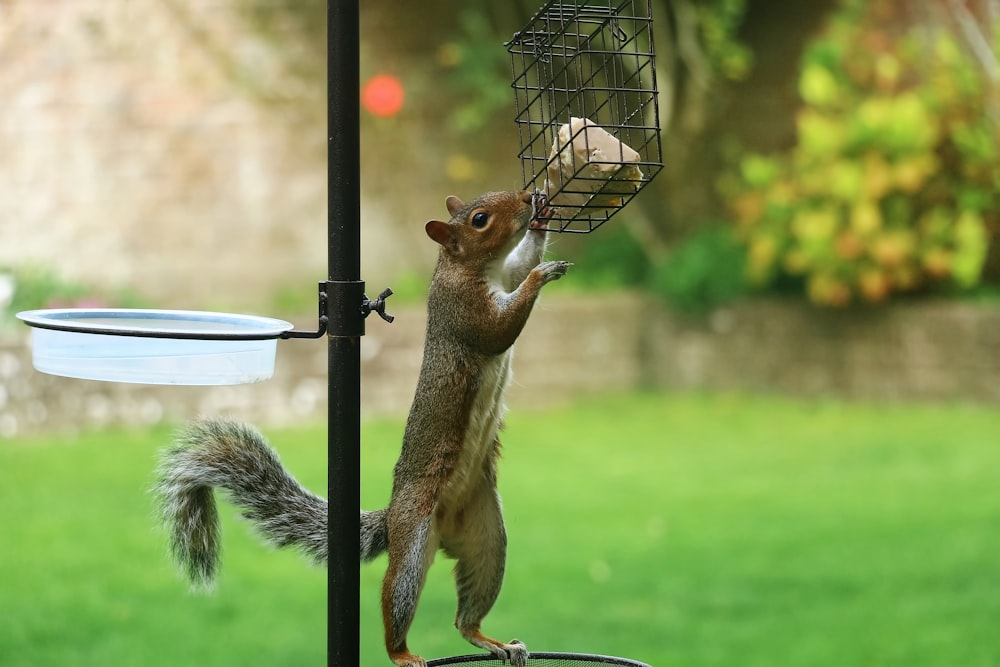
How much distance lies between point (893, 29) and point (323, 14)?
279 centimetres

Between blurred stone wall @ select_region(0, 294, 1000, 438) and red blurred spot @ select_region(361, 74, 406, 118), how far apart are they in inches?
42.6

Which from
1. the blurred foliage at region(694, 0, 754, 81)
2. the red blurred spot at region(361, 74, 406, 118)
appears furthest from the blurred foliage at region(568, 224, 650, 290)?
the red blurred spot at region(361, 74, 406, 118)

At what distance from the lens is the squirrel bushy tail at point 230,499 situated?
184 cm

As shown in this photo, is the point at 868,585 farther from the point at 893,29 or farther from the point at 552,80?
the point at 893,29

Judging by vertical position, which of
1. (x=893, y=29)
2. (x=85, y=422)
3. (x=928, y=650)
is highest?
(x=893, y=29)

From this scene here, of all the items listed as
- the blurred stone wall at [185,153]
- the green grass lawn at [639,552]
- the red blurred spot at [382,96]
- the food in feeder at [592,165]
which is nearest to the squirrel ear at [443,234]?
the food in feeder at [592,165]

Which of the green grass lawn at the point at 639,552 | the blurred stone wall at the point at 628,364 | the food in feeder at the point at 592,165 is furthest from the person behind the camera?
the blurred stone wall at the point at 628,364

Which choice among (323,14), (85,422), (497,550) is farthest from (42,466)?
(497,550)

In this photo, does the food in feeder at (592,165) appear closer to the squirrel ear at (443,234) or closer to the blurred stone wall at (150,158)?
the squirrel ear at (443,234)

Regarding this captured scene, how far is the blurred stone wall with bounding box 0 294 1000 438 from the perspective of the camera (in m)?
5.40

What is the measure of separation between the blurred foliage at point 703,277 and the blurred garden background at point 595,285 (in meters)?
0.02

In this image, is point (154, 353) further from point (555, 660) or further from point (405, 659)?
point (555, 660)

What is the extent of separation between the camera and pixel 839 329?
586 centimetres

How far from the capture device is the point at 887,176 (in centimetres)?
560
